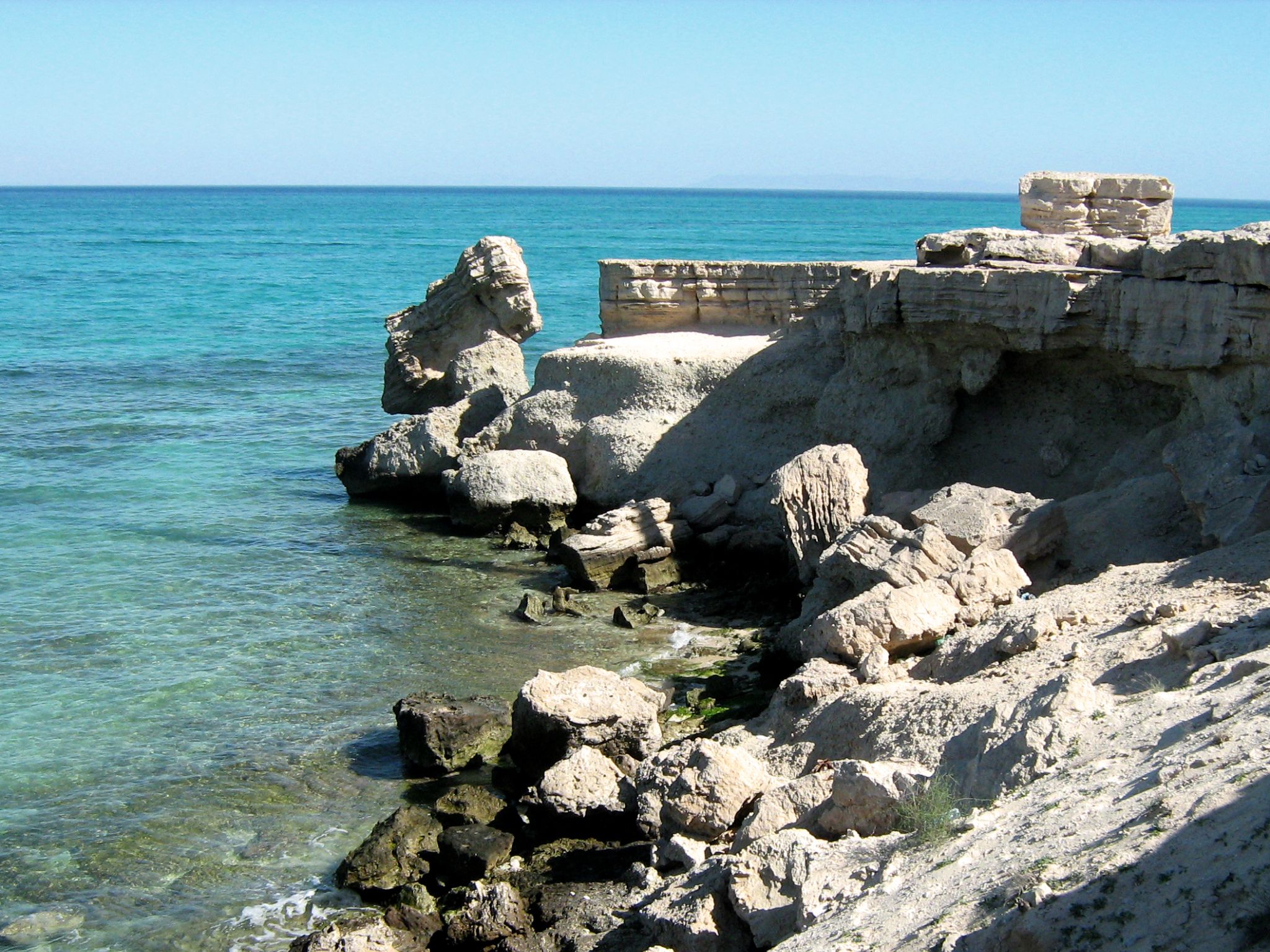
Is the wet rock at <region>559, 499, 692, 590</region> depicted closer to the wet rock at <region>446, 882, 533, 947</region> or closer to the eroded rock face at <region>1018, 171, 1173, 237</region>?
the eroded rock face at <region>1018, 171, 1173, 237</region>

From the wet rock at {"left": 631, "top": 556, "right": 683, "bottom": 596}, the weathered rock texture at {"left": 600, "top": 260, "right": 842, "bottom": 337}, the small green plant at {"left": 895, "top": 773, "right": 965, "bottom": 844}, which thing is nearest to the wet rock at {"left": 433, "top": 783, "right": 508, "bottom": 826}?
the small green plant at {"left": 895, "top": 773, "right": 965, "bottom": 844}

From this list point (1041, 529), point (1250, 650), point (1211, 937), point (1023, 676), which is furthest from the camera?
point (1041, 529)

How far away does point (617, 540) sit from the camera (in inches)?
662

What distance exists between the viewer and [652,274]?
69.8 feet

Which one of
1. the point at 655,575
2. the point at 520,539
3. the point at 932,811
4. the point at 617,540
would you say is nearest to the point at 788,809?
the point at 932,811

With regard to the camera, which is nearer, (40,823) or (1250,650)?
(1250,650)

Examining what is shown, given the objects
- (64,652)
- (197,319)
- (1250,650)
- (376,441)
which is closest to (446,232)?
(197,319)

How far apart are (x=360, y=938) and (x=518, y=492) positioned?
34.5 ft

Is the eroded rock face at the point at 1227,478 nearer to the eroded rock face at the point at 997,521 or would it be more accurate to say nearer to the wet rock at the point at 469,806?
the eroded rock face at the point at 997,521

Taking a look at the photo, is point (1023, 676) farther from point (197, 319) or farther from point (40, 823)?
point (197, 319)

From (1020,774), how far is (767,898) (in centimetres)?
171

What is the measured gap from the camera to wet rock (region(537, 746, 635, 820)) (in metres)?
10.3

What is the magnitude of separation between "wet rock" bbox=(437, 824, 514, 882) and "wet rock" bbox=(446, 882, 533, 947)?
20.1 inches

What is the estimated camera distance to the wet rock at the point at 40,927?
9.46 m
